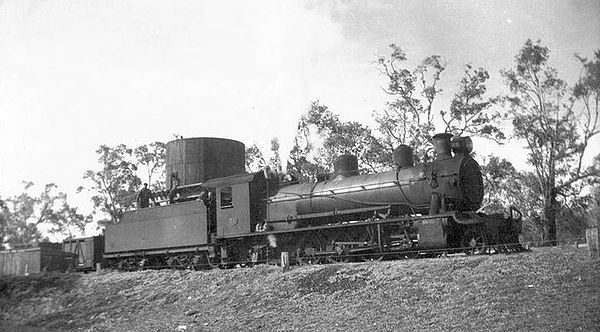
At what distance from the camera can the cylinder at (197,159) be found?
65.8ft

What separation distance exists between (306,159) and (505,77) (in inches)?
482

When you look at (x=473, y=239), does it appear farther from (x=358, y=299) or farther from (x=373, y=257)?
(x=358, y=299)

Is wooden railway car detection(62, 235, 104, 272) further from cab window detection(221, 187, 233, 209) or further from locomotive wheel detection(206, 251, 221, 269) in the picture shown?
cab window detection(221, 187, 233, 209)

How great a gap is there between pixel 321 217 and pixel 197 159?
7036 millimetres

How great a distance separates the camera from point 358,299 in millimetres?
9828

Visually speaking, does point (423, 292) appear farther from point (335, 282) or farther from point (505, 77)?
point (505, 77)

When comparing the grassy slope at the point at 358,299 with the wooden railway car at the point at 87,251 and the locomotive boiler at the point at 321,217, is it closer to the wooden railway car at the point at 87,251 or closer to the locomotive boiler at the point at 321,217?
the locomotive boiler at the point at 321,217

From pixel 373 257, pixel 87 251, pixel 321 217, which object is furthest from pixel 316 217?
pixel 87 251

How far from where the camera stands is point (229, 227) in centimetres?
1605

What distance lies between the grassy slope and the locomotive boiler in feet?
4.72

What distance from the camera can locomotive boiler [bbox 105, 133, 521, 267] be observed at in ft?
41.6

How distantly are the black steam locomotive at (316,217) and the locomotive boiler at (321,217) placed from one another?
0.09 feet

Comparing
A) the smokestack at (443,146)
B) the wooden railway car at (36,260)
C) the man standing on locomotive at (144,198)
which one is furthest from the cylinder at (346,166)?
the wooden railway car at (36,260)

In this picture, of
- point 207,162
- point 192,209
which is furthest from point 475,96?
point 192,209
